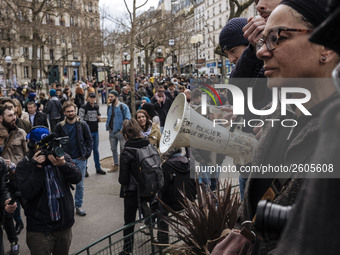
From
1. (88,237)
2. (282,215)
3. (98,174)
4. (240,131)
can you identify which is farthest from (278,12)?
(98,174)

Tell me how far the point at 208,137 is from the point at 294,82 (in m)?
1.01

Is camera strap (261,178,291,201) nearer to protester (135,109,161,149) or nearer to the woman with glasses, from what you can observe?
the woman with glasses

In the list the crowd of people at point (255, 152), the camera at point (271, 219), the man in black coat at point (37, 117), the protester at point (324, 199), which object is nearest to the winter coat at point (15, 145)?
the crowd of people at point (255, 152)

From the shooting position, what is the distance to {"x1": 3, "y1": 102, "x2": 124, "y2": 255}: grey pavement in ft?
17.1

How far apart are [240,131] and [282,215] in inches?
58.5

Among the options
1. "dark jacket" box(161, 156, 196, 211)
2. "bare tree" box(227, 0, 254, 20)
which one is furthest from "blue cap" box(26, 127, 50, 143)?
"bare tree" box(227, 0, 254, 20)

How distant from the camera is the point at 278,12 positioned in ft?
3.93

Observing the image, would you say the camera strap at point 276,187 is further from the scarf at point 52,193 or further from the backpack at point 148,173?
the backpack at point 148,173

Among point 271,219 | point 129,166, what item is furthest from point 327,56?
point 129,166

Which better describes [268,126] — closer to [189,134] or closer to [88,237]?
[189,134]

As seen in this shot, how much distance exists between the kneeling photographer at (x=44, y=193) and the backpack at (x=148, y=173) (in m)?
1.14

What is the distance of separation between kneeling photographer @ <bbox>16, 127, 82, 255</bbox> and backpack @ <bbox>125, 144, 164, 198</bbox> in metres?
1.14

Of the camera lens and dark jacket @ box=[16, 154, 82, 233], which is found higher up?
the camera lens

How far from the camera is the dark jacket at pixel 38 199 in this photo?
11.2ft
